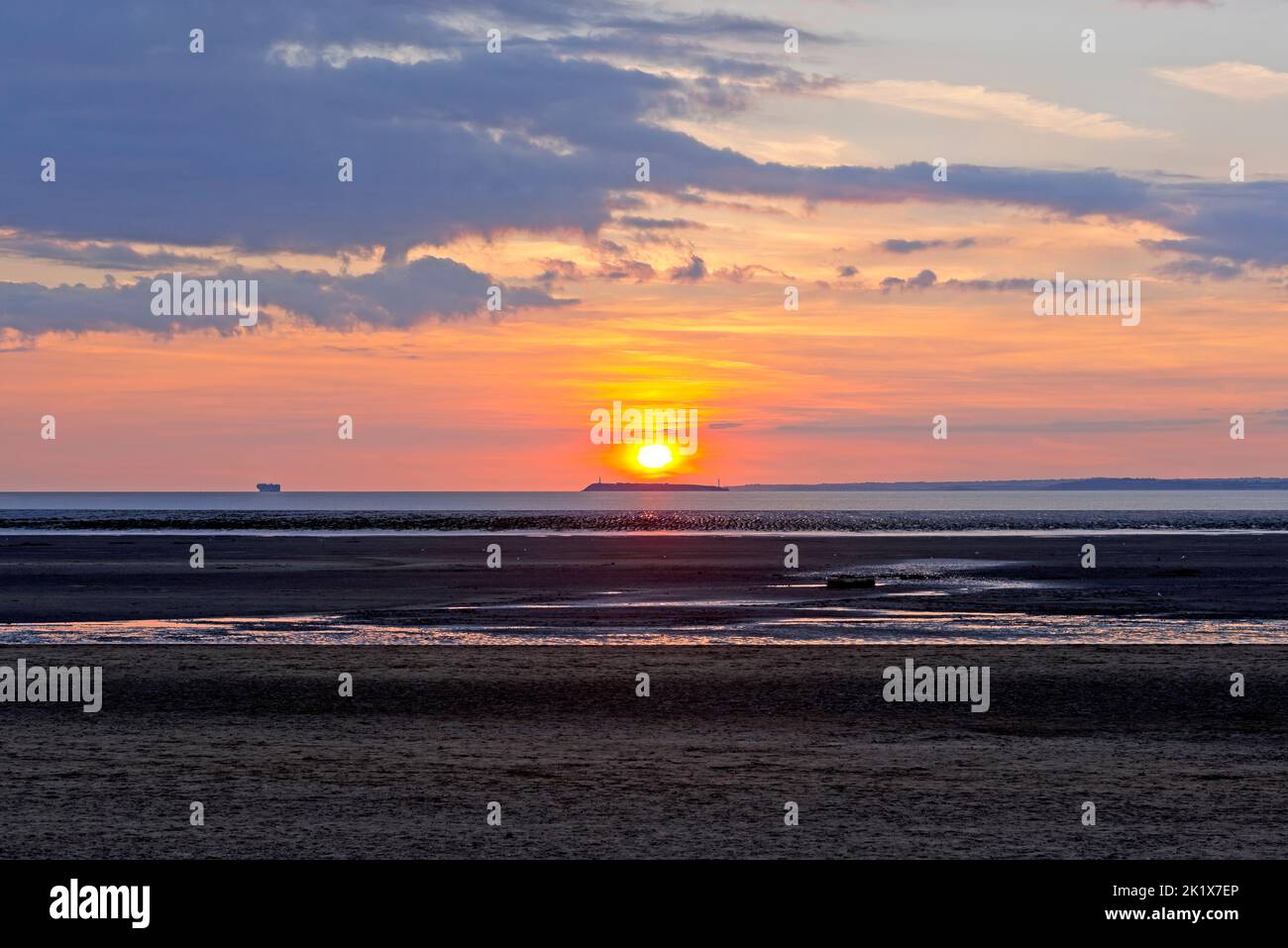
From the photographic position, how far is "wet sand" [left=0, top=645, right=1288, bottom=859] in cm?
1302

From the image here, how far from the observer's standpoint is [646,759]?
17141 millimetres

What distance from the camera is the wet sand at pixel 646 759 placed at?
42.7 feet

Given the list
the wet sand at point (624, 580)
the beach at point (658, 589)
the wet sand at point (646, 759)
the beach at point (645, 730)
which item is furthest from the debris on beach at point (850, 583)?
the wet sand at point (646, 759)

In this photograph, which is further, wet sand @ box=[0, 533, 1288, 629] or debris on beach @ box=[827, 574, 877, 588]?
debris on beach @ box=[827, 574, 877, 588]

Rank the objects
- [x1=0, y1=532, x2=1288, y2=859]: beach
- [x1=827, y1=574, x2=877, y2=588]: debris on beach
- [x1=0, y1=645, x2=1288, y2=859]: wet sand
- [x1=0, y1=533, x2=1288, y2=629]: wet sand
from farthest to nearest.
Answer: [x1=827, y1=574, x2=877, y2=588]: debris on beach → [x1=0, y1=533, x2=1288, y2=629]: wet sand → [x1=0, y1=532, x2=1288, y2=859]: beach → [x1=0, y1=645, x2=1288, y2=859]: wet sand

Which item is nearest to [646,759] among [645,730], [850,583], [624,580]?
[645,730]

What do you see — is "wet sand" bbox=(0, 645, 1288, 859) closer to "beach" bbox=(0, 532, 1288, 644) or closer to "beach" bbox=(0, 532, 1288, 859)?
"beach" bbox=(0, 532, 1288, 859)

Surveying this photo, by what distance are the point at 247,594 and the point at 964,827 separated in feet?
118

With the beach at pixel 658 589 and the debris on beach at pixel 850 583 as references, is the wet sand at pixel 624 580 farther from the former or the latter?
the debris on beach at pixel 850 583

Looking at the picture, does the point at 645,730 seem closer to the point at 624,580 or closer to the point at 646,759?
the point at 646,759

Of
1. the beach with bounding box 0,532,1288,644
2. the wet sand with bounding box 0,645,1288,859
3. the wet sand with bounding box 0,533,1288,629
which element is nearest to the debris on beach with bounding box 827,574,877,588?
the beach with bounding box 0,532,1288,644

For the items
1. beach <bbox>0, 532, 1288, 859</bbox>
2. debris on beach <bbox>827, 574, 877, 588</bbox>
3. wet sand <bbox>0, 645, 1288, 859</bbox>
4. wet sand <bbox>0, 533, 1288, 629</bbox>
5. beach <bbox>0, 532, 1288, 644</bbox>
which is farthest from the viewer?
debris on beach <bbox>827, 574, 877, 588</bbox>
